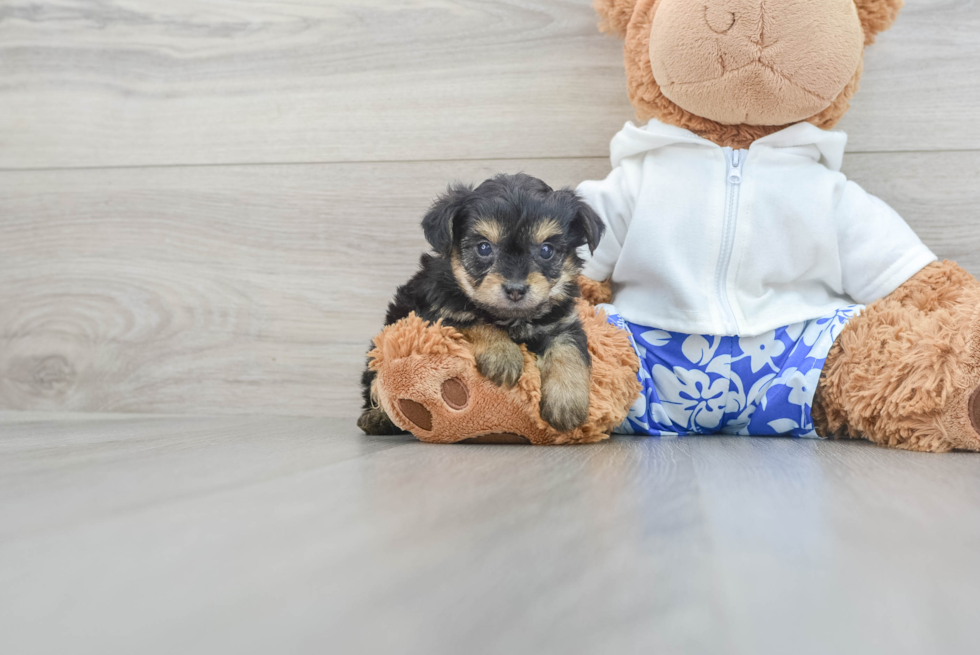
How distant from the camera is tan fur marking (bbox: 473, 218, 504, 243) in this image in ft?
3.90

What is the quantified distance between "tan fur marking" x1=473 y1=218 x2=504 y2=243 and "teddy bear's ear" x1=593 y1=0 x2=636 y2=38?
0.61 metres

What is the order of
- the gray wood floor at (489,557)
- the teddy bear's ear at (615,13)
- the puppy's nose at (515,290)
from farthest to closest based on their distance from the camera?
1. the teddy bear's ear at (615,13)
2. the puppy's nose at (515,290)
3. the gray wood floor at (489,557)

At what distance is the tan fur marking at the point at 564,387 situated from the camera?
119 centimetres

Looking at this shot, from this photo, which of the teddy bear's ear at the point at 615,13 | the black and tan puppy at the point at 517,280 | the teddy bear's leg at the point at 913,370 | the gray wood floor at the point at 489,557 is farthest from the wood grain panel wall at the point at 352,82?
the gray wood floor at the point at 489,557

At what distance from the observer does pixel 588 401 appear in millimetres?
1228

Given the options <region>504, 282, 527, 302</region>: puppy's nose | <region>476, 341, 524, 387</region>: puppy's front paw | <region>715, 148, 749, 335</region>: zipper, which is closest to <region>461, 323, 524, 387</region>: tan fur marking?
<region>476, 341, 524, 387</region>: puppy's front paw

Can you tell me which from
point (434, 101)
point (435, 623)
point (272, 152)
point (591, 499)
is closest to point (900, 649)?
point (435, 623)

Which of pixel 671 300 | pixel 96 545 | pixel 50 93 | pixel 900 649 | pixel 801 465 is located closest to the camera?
pixel 900 649

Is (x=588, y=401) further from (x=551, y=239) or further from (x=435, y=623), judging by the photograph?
(x=435, y=623)

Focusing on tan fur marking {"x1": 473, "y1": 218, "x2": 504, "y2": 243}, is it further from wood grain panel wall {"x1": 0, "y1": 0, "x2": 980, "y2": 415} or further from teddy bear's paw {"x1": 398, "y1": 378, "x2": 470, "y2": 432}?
wood grain panel wall {"x1": 0, "y1": 0, "x2": 980, "y2": 415}

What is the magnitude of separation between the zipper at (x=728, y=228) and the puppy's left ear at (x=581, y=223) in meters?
0.29

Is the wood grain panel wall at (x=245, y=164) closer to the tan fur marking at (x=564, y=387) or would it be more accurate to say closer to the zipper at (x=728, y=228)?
the zipper at (x=728, y=228)

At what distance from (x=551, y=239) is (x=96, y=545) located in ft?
2.65

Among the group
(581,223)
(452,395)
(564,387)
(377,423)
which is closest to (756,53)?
(581,223)
